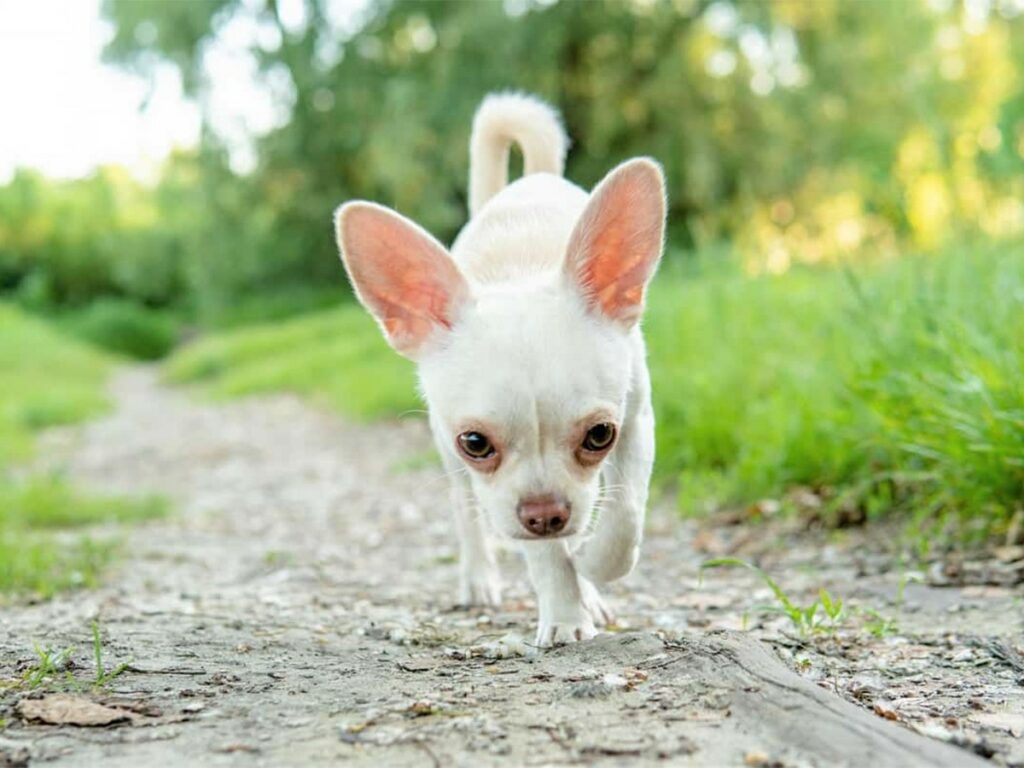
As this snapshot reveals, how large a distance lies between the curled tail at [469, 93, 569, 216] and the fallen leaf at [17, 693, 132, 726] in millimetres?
2425

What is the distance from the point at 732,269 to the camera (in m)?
8.43

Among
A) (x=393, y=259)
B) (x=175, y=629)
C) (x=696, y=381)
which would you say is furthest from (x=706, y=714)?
(x=696, y=381)

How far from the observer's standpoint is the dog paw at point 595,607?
337cm

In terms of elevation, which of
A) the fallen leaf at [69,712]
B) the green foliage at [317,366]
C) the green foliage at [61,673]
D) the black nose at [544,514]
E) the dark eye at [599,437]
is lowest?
the fallen leaf at [69,712]

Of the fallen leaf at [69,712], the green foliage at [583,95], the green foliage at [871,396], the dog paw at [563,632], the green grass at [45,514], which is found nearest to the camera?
the fallen leaf at [69,712]

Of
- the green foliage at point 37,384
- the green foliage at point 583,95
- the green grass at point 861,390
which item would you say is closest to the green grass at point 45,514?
the green foliage at point 37,384

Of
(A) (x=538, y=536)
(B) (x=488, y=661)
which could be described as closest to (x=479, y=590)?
(B) (x=488, y=661)

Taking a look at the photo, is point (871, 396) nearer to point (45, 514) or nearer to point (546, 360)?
point (546, 360)

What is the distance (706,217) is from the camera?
17.2 metres

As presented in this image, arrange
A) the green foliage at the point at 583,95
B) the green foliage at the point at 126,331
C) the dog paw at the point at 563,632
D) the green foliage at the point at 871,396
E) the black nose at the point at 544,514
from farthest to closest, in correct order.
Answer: the green foliage at the point at 126,331 → the green foliage at the point at 583,95 → the green foliage at the point at 871,396 → the dog paw at the point at 563,632 → the black nose at the point at 544,514

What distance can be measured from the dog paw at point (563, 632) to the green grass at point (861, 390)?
1490 mm

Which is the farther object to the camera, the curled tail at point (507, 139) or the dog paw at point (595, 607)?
the curled tail at point (507, 139)

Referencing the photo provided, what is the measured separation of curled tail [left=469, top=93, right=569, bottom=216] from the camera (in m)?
4.20

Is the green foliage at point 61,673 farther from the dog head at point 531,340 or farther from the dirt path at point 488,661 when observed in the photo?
the dog head at point 531,340
